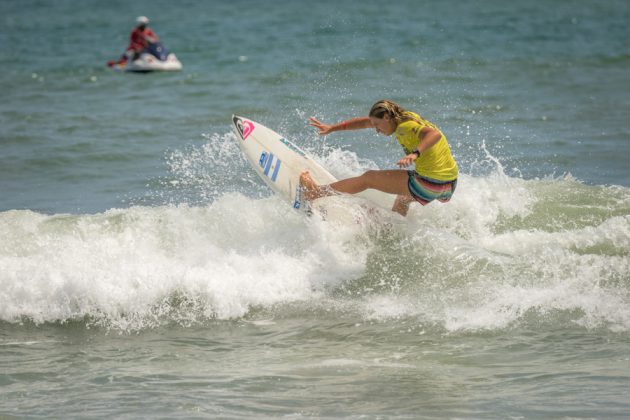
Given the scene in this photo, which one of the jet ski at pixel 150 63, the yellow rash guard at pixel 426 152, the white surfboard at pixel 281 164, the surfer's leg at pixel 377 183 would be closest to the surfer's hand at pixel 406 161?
the yellow rash guard at pixel 426 152

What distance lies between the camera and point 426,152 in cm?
761

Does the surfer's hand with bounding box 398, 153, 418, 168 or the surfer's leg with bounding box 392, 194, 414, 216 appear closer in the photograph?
the surfer's hand with bounding box 398, 153, 418, 168

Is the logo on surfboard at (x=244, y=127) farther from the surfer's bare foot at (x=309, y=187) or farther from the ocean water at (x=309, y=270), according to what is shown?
the surfer's bare foot at (x=309, y=187)

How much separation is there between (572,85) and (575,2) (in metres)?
26.9

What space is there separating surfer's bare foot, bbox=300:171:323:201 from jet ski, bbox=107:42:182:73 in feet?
46.6

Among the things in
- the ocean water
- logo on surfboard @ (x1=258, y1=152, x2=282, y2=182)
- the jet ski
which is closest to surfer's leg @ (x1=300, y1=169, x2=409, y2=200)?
the ocean water

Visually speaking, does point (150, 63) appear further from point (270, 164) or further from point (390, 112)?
point (390, 112)

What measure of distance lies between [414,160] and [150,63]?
618 inches

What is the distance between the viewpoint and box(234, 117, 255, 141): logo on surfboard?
9.27m

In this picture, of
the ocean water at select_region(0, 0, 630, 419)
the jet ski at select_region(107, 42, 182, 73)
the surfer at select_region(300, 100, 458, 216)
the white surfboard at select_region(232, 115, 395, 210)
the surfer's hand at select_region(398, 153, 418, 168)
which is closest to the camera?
the ocean water at select_region(0, 0, 630, 419)

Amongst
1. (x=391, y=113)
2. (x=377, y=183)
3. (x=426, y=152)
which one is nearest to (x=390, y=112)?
(x=391, y=113)

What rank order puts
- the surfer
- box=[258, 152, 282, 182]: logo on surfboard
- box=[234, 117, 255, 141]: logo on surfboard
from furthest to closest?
box=[234, 117, 255, 141]: logo on surfboard < box=[258, 152, 282, 182]: logo on surfboard < the surfer

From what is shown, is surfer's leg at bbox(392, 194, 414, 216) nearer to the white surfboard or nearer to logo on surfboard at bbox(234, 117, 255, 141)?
the white surfboard

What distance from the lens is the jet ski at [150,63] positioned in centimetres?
2195
